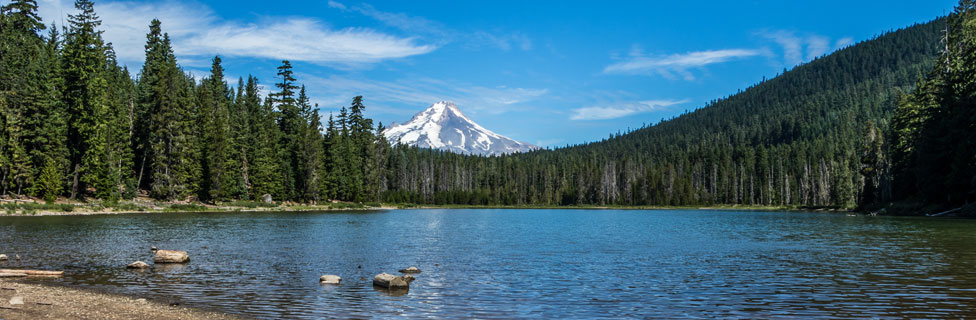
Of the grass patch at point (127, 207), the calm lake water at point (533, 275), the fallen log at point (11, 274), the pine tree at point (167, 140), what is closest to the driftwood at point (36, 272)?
the fallen log at point (11, 274)

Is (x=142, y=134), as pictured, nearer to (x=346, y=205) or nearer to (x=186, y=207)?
(x=186, y=207)

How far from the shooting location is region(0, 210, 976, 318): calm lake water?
16.3 m

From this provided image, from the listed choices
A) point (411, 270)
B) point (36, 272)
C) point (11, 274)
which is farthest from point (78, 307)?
point (411, 270)

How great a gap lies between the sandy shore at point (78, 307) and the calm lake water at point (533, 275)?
108 cm

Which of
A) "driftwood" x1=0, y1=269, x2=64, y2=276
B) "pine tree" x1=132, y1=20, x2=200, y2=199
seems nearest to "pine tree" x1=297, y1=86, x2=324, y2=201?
"pine tree" x1=132, y1=20, x2=200, y2=199

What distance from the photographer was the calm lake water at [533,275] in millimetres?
16297

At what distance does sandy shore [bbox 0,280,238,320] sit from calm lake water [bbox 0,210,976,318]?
1.08 meters

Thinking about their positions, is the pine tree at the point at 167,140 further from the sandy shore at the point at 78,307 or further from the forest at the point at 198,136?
the sandy shore at the point at 78,307

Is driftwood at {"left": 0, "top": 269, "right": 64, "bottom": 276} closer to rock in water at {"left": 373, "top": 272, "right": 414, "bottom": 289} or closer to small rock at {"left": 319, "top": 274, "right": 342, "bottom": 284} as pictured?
small rock at {"left": 319, "top": 274, "right": 342, "bottom": 284}

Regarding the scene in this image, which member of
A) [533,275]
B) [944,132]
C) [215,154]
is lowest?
[533,275]

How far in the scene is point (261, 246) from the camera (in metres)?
34.2

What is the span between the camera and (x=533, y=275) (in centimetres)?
2330

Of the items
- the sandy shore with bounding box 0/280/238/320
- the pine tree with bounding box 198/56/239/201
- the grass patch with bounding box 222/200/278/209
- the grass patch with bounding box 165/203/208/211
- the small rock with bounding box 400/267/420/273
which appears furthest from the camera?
the grass patch with bounding box 222/200/278/209

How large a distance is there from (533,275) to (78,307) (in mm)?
14741
